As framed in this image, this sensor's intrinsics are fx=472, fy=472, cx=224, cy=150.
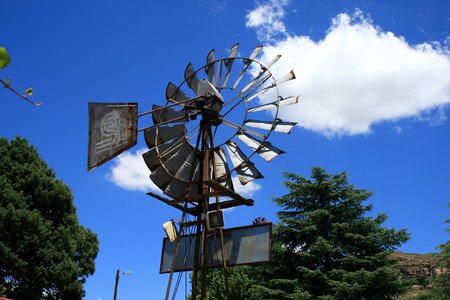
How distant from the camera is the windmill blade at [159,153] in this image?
9.28 m

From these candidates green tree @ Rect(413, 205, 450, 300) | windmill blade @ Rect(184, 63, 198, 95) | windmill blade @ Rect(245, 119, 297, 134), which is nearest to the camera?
windmill blade @ Rect(245, 119, 297, 134)

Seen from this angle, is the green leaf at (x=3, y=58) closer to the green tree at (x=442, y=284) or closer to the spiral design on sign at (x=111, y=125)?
the spiral design on sign at (x=111, y=125)

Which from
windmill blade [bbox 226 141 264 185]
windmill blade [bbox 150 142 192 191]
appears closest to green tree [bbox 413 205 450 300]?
windmill blade [bbox 226 141 264 185]

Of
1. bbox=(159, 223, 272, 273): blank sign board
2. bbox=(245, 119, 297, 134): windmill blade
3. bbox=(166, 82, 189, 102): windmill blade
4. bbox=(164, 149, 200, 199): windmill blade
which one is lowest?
bbox=(159, 223, 272, 273): blank sign board

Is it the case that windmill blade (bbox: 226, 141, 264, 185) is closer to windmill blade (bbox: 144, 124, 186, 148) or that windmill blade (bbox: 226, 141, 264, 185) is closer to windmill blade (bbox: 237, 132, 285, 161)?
windmill blade (bbox: 237, 132, 285, 161)

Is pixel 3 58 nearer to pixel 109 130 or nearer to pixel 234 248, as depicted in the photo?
pixel 109 130

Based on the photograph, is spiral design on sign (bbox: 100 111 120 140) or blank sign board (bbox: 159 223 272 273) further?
blank sign board (bbox: 159 223 272 273)

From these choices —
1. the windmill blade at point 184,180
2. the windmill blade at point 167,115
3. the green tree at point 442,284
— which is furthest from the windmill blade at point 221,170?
the green tree at point 442,284

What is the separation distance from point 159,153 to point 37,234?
1091 cm

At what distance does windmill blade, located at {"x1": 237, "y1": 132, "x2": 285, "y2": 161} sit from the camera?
9.19 m

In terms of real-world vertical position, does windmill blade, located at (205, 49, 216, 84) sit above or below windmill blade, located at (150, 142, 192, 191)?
above

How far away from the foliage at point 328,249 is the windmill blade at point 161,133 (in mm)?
8912

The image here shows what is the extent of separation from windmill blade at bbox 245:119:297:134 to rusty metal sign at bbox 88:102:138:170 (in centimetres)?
261

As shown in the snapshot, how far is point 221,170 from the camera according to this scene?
9.56 m
